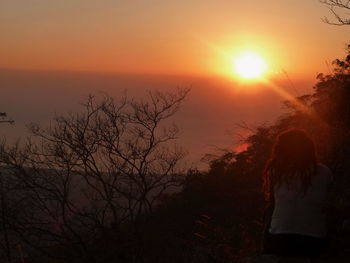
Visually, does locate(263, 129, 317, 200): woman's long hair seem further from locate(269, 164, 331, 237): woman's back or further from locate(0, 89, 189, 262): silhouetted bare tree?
locate(0, 89, 189, 262): silhouetted bare tree

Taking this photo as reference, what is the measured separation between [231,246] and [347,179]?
213cm

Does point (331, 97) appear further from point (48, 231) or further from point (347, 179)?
point (48, 231)

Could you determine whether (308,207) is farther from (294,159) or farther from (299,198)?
(294,159)

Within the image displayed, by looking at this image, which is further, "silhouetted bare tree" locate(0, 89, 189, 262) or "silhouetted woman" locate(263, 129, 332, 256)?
"silhouetted bare tree" locate(0, 89, 189, 262)

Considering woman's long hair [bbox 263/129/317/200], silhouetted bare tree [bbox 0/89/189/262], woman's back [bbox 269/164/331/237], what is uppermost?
woman's long hair [bbox 263/129/317/200]

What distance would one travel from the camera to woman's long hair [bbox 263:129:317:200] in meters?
3.93

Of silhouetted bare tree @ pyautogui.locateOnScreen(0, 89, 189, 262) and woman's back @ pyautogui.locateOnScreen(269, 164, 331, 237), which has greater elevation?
woman's back @ pyautogui.locateOnScreen(269, 164, 331, 237)

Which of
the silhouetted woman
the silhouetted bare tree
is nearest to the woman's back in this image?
the silhouetted woman

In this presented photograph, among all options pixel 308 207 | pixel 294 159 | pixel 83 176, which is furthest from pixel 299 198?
pixel 83 176

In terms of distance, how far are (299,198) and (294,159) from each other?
1.03ft

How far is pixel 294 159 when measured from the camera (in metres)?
3.99

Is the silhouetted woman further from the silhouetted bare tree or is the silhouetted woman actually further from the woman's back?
the silhouetted bare tree

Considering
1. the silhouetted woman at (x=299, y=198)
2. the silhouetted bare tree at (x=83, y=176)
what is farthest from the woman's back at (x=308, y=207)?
the silhouetted bare tree at (x=83, y=176)

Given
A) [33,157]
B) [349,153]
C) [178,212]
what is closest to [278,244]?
[349,153]
